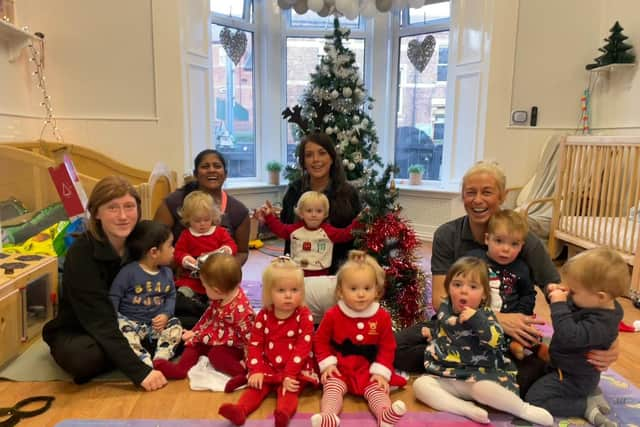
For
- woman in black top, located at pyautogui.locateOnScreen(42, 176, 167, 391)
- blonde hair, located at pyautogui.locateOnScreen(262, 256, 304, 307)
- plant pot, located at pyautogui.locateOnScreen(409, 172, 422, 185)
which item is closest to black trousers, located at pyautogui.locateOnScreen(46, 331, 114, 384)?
woman in black top, located at pyautogui.locateOnScreen(42, 176, 167, 391)

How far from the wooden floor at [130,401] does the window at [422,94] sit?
3.54m

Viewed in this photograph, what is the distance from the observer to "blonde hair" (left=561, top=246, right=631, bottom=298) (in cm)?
147

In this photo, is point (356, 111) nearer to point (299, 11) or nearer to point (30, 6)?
point (299, 11)

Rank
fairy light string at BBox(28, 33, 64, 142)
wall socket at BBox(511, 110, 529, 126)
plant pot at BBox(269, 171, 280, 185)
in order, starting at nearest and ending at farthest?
fairy light string at BBox(28, 33, 64, 142) < wall socket at BBox(511, 110, 529, 126) < plant pot at BBox(269, 171, 280, 185)

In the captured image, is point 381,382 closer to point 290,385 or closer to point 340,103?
point 290,385

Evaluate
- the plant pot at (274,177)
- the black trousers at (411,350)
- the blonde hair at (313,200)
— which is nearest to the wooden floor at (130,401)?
the black trousers at (411,350)

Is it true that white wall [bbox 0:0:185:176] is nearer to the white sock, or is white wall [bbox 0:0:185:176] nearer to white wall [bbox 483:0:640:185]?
white wall [bbox 483:0:640:185]

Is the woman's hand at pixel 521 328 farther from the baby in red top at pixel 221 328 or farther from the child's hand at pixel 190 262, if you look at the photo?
the child's hand at pixel 190 262

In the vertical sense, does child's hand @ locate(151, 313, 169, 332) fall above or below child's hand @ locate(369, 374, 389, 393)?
above

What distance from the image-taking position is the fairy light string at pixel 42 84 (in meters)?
3.78

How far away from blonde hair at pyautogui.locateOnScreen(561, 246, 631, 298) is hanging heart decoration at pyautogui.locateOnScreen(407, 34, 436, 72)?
12.8 ft

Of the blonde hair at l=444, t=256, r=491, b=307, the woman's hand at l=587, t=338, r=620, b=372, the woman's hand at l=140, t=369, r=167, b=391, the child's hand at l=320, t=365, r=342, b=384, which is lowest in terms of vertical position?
the woman's hand at l=140, t=369, r=167, b=391

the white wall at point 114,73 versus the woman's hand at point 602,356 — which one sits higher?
the white wall at point 114,73

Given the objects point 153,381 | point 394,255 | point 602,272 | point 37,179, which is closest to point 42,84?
point 37,179
